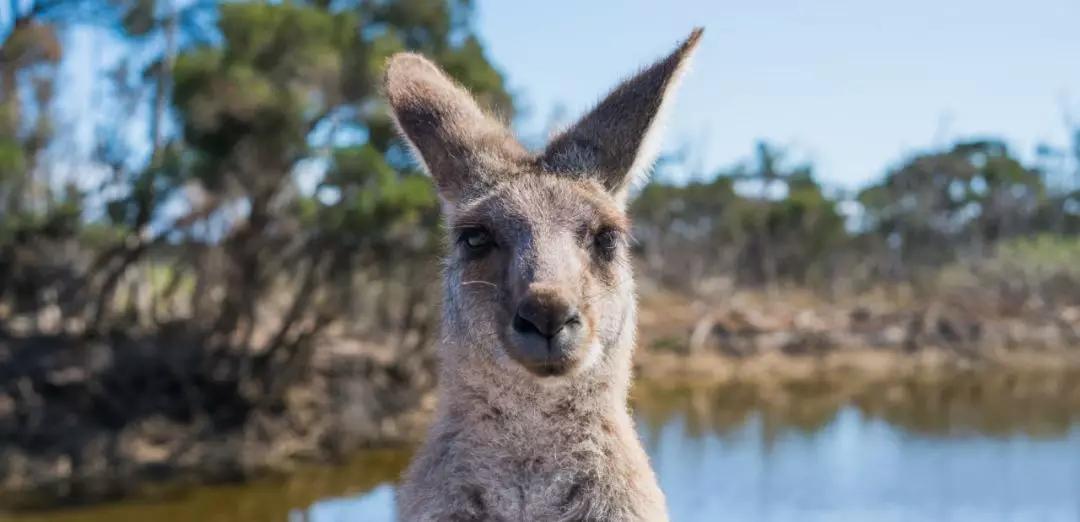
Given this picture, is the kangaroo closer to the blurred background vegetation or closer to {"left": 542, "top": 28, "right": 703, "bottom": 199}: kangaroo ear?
{"left": 542, "top": 28, "right": 703, "bottom": 199}: kangaroo ear

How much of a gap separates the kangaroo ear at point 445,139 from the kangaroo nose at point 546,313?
61 cm

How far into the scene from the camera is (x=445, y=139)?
2807 mm

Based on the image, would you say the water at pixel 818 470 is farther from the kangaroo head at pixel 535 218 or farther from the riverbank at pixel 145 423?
the kangaroo head at pixel 535 218

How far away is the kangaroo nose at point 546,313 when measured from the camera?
2.29m

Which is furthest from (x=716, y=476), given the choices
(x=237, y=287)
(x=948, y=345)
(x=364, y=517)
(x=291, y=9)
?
(x=948, y=345)

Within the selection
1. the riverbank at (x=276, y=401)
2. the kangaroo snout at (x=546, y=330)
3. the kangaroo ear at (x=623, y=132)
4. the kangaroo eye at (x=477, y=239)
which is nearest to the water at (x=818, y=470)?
the riverbank at (x=276, y=401)

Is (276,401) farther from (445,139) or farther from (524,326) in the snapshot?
(524,326)

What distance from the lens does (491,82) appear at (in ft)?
48.6

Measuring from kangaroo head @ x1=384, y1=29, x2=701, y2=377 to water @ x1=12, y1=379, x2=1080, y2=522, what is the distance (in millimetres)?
10520

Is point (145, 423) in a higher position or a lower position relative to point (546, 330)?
lower

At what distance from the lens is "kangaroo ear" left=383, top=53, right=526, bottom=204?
110 inches

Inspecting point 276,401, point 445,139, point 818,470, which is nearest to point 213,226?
point 276,401

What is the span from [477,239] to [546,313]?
483 mm

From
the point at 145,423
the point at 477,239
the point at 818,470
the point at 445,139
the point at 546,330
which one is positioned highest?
the point at 445,139
